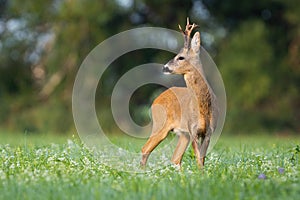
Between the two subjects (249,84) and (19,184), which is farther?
(249,84)

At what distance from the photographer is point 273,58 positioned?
66.4 feet

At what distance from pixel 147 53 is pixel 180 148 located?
14344 mm

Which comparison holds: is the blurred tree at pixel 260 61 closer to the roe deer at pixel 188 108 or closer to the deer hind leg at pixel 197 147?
the roe deer at pixel 188 108

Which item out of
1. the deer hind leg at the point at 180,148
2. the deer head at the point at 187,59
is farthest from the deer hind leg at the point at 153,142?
the deer head at the point at 187,59

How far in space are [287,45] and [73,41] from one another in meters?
7.02

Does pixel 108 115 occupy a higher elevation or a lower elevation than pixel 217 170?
higher

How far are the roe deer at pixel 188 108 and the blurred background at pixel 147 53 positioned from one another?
1198 cm

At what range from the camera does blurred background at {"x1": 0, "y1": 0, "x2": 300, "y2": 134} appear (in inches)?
779

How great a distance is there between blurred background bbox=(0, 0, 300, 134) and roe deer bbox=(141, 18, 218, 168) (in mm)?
11984

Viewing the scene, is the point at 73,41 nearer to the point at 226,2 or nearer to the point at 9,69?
the point at 9,69

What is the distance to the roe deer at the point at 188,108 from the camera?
280 inches

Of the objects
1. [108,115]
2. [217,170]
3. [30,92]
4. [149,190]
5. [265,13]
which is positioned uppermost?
[265,13]

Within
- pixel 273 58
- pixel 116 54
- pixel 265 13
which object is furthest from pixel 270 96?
pixel 116 54

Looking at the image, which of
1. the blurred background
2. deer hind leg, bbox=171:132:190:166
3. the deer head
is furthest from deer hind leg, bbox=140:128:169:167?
the blurred background
